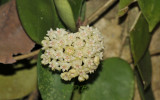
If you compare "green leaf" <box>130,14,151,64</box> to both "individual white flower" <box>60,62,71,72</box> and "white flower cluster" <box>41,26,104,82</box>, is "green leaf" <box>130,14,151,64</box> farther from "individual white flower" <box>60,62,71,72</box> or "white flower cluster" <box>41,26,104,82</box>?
"individual white flower" <box>60,62,71,72</box>

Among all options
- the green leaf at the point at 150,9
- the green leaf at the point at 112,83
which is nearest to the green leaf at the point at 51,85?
the green leaf at the point at 112,83

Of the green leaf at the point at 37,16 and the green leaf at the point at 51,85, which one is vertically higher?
the green leaf at the point at 37,16

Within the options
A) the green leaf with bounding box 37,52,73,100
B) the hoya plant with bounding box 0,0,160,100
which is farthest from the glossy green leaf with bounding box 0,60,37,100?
the green leaf with bounding box 37,52,73,100

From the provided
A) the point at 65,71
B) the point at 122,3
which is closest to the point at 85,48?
the point at 65,71

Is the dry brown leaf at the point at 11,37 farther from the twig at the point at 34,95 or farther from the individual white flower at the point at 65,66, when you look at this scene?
the twig at the point at 34,95

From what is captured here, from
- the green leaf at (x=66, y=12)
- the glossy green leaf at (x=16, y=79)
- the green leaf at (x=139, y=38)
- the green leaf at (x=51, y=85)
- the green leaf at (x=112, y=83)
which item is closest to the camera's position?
the green leaf at (x=66, y=12)

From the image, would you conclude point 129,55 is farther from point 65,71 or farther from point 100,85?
point 65,71

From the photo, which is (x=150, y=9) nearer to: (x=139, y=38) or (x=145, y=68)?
(x=139, y=38)
